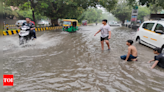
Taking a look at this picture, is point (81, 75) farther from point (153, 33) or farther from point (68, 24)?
point (68, 24)

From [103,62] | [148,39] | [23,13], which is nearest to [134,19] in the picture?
[148,39]

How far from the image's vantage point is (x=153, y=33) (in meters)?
6.77

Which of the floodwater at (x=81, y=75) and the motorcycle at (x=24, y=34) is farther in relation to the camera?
the motorcycle at (x=24, y=34)

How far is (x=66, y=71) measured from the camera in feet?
13.8

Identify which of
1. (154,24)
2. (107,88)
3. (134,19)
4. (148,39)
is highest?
(134,19)

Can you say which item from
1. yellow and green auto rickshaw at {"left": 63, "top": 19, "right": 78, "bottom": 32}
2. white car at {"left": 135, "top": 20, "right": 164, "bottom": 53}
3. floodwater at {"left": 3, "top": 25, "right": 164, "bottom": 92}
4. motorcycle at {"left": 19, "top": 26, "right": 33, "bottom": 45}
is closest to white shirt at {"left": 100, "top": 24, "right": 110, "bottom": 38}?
floodwater at {"left": 3, "top": 25, "right": 164, "bottom": 92}

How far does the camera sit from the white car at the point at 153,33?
609cm

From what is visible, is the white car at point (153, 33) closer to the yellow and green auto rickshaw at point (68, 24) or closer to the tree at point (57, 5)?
the yellow and green auto rickshaw at point (68, 24)

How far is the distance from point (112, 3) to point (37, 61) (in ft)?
53.4

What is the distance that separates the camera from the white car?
20.0 ft

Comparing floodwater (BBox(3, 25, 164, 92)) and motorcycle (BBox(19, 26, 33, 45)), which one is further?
motorcycle (BBox(19, 26, 33, 45))

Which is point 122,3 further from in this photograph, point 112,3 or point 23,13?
point 23,13

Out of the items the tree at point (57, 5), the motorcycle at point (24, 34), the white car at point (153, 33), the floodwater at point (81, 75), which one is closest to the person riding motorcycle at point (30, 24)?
the motorcycle at point (24, 34)

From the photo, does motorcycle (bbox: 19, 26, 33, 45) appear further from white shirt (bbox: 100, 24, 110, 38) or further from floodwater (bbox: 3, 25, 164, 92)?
white shirt (bbox: 100, 24, 110, 38)
